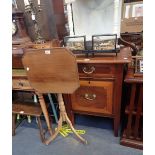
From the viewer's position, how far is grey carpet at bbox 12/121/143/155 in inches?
60.9

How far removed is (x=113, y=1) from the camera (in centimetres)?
149

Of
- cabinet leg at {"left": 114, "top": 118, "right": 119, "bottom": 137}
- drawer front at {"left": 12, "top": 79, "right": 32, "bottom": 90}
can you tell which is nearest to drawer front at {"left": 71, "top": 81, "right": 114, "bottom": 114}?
cabinet leg at {"left": 114, "top": 118, "right": 119, "bottom": 137}

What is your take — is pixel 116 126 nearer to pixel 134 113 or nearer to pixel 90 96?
pixel 134 113

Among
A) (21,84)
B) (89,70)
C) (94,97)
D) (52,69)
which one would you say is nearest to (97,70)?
(89,70)

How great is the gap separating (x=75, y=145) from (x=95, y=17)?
1301 mm

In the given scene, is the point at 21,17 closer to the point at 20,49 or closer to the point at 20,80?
the point at 20,49

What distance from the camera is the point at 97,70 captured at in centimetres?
142

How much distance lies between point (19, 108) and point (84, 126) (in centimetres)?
76

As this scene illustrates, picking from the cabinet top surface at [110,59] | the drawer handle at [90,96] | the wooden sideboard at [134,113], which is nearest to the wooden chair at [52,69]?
the cabinet top surface at [110,59]

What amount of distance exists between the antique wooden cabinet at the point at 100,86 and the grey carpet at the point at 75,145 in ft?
0.46

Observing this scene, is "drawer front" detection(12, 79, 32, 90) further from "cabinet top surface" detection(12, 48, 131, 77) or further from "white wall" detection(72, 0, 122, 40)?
"white wall" detection(72, 0, 122, 40)

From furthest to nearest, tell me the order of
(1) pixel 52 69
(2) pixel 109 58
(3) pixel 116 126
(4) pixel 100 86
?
(3) pixel 116 126 < (4) pixel 100 86 < (2) pixel 109 58 < (1) pixel 52 69

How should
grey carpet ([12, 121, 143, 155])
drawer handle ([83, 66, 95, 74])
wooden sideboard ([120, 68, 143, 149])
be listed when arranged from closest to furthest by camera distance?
wooden sideboard ([120, 68, 143, 149])
drawer handle ([83, 66, 95, 74])
grey carpet ([12, 121, 143, 155])
